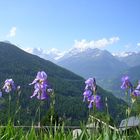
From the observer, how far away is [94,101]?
18.4ft

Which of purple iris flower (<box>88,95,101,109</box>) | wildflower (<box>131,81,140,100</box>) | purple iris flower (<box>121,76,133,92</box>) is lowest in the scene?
purple iris flower (<box>88,95,101,109</box>)

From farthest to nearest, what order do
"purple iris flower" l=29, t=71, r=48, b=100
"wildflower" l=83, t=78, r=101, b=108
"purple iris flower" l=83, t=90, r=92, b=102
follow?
"purple iris flower" l=83, t=90, r=92, b=102, "wildflower" l=83, t=78, r=101, b=108, "purple iris flower" l=29, t=71, r=48, b=100

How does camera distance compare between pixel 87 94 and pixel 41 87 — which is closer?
pixel 41 87

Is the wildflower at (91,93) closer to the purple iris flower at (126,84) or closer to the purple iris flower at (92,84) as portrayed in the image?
the purple iris flower at (92,84)

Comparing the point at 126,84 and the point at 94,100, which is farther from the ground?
the point at 126,84

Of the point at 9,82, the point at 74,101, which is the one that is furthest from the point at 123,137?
the point at 74,101

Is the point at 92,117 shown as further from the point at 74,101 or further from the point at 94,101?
the point at 74,101

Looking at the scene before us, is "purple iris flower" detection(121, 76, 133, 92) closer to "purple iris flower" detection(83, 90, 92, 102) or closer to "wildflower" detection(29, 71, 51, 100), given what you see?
"purple iris flower" detection(83, 90, 92, 102)

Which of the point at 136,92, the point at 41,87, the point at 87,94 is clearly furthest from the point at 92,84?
the point at 41,87

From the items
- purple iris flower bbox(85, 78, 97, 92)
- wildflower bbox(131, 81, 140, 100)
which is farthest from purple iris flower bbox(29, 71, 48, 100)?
wildflower bbox(131, 81, 140, 100)

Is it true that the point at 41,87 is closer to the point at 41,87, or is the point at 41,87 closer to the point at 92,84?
the point at 41,87

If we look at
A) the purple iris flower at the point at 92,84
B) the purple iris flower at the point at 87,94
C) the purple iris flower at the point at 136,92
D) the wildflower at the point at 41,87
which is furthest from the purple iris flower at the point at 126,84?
the wildflower at the point at 41,87

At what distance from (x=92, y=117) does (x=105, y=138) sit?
1.09m

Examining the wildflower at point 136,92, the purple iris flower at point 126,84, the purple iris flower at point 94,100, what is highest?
the purple iris flower at point 126,84
